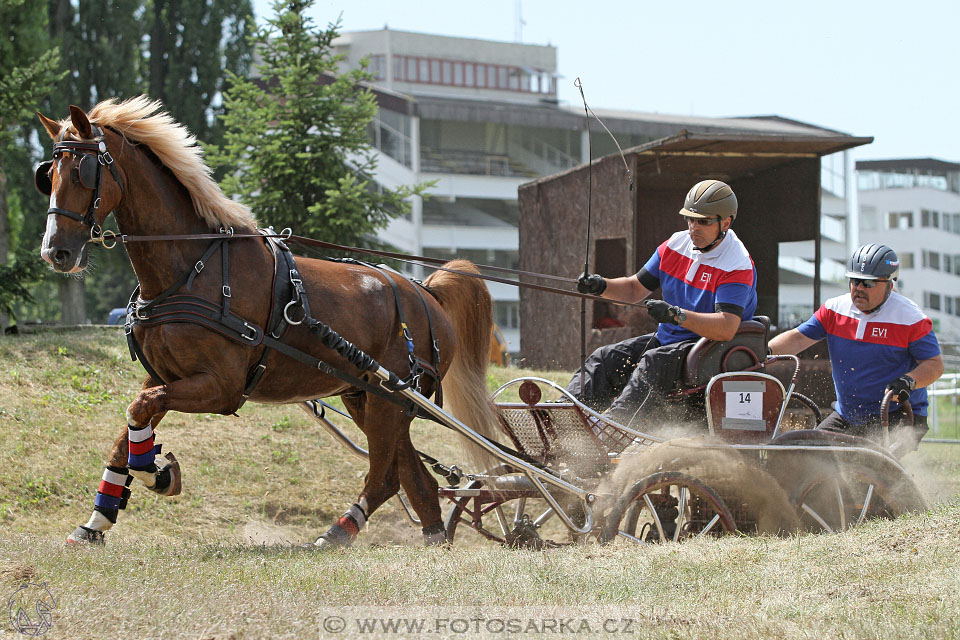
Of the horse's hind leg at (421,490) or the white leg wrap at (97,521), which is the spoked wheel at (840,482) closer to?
the horse's hind leg at (421,490)

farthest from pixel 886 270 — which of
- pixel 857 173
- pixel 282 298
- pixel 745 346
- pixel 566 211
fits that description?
pixel 857 173

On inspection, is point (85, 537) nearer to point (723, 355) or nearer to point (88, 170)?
point (88, 170)

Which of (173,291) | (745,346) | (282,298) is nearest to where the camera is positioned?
Result: (173,291)

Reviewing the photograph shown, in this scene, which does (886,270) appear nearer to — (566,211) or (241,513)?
(241,513)

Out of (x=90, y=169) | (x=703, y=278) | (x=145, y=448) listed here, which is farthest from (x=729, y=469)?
(x=90, y=169)

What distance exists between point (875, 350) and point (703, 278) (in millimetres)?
1371

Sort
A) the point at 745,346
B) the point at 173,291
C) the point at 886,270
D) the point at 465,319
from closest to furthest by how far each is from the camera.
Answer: the point at 173,291 < the point at 745,346 < the point at 886,270 < the point at 465,319

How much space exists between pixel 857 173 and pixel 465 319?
57986mm

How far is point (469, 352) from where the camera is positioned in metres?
6.74

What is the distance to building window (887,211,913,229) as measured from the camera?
188ft

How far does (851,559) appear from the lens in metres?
4.49

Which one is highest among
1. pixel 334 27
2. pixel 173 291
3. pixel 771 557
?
pixel 334 27

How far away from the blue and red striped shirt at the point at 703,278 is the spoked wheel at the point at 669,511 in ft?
3.21

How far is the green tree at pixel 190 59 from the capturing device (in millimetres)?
27391
